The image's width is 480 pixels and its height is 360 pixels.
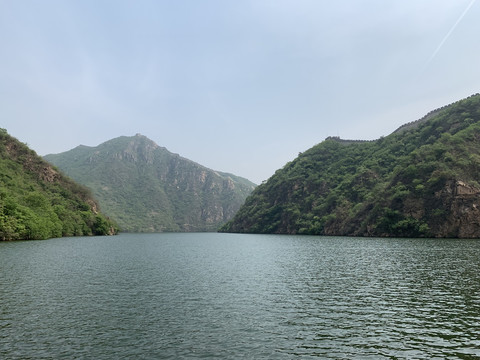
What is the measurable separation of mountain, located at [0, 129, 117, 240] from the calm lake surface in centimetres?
6649

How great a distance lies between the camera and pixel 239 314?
87.4ft

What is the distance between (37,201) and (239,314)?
131 meters

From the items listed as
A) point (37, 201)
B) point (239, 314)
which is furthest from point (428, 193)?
point (37, 201)

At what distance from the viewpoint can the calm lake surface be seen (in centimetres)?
1912

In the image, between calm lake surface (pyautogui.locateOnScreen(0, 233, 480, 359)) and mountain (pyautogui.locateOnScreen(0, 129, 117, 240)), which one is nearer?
calm lake surface (pyautogui.locateOnScreen(0, 233, 480, 359))

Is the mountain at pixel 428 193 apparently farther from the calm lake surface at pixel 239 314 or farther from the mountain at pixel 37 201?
the mountain at pixel 37 201

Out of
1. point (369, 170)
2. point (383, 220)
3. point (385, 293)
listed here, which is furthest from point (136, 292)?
point (369, 170)

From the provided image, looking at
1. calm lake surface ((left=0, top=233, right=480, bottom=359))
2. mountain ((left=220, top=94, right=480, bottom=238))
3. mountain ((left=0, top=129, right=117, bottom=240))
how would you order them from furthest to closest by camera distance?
mountain ((left=220, top=94, right=480, bottom=238)) < mountain ((left=0, top=129, right=117, bottom=240)) < calm lake surface ((left=0, top=233, right=480, bottom=359))

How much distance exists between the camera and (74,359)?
57.0ft

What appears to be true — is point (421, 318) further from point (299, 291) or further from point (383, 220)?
point (383, 220)

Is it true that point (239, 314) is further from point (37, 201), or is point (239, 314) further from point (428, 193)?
point (428, 193)

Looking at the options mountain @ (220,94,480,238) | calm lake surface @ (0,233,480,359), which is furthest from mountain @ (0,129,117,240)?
mountain @ (220,94,480,238)

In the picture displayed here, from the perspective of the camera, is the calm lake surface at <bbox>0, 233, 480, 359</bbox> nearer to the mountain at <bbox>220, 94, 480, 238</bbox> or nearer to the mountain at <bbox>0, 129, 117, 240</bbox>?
the mountain at <bbox>0, 129, 117, 240</bbox>

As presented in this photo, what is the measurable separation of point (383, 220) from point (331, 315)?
128m
